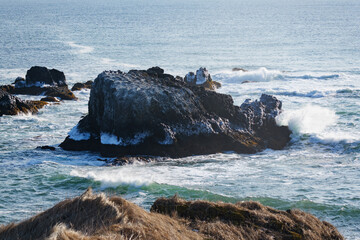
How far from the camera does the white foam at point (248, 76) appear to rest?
51.9 meters

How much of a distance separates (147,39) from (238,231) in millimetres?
86891

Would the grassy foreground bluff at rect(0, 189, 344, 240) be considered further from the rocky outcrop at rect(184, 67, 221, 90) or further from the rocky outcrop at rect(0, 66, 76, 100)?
the rocky outcrop at rect(184, 67, 221, 90)

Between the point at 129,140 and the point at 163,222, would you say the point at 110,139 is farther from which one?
the point at 163,222

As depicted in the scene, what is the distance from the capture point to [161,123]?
24.3 meters

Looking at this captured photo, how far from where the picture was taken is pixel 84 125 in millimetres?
26562

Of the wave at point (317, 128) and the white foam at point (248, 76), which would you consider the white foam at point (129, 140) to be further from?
the white foam at point (248, 76)

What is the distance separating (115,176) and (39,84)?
24306 mm

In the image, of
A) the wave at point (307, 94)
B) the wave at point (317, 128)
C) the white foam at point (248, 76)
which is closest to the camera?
the wave at point (317, 128)

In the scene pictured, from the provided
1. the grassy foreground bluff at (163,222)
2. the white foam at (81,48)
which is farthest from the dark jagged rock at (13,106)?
the white foam at (81,48)

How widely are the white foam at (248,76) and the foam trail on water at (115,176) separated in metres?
31.0

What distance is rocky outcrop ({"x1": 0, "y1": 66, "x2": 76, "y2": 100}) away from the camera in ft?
134

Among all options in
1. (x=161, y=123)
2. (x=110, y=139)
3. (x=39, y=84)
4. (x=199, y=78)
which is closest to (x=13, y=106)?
(x=39, y=84)

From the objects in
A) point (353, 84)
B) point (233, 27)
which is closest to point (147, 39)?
point (233, 27)

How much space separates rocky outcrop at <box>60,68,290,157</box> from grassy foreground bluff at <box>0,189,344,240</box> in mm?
12159
